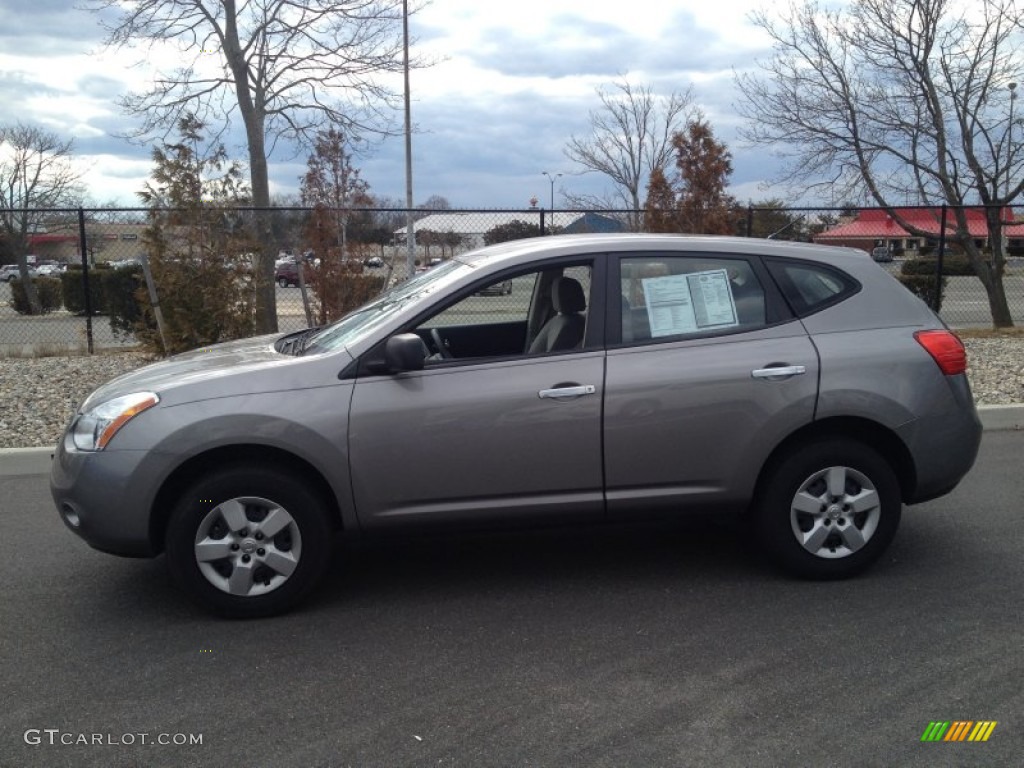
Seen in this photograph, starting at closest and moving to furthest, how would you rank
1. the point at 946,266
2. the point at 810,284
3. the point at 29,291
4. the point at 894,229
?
the point at 810,284, the point at 894,229, the point at 946,266, the point at 29,291

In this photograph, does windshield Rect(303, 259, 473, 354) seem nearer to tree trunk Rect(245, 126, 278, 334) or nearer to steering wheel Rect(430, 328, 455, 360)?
steering wheel Rect(430, 328, 455, 360)

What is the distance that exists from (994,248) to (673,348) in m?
13.2

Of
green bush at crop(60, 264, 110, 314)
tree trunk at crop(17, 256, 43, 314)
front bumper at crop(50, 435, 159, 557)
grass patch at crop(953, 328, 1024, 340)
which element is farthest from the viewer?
tree trunk at crop(17, 256, 43, 314)

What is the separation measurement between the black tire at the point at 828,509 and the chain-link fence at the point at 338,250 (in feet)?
5.67

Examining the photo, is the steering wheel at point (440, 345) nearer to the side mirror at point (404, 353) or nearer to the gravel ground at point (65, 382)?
the side mirror at point (404, 353)

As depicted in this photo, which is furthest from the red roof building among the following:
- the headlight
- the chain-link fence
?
the headlight

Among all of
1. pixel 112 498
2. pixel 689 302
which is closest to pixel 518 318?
pixel 689 302

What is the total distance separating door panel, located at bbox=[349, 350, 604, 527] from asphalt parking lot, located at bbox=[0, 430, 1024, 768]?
21.2 inches

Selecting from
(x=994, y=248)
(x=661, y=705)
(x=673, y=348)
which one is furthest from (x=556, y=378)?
(x=994, y=248)

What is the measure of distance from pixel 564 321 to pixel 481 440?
805mm

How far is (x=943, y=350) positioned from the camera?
4840mm

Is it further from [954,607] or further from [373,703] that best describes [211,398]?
[954,607]

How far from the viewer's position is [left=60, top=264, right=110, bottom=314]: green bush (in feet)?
68.2

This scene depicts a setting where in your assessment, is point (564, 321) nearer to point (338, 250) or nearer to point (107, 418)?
point (107, 418)
